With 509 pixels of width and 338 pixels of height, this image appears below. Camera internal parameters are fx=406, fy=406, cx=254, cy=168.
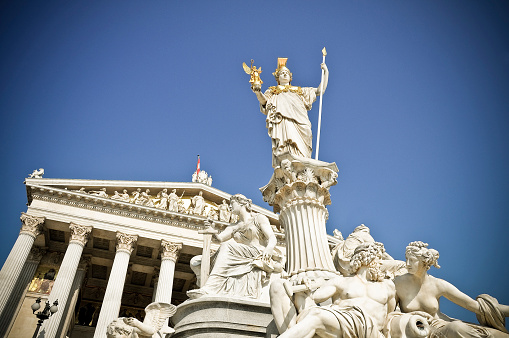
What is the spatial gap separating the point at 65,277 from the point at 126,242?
13.3 ft

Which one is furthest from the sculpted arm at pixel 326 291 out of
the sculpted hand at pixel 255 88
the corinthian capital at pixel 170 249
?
the corinthian capital at pixel 170 249

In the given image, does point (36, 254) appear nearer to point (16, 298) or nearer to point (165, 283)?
point (16, 298)

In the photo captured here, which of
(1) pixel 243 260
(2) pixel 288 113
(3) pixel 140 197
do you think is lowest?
(1) pixel 243 260

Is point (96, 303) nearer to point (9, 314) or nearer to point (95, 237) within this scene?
point (95, 237)

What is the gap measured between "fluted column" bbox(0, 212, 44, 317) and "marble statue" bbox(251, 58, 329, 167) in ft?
62.0

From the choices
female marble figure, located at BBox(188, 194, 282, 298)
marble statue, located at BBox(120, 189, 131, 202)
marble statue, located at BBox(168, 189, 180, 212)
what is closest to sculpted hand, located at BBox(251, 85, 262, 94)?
female marble figure, located at BBox(188, 194, 282, 298)

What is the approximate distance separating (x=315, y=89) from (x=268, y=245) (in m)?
4.35

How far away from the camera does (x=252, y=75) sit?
872 cm

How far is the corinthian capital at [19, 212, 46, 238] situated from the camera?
919 inches

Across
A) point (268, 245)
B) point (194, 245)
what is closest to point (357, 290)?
point (268, 245)

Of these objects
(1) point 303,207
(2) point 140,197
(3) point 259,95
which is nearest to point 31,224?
(2) point 140,197

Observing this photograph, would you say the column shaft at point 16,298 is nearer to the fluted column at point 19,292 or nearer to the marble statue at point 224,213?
the fluted column at point 19,292

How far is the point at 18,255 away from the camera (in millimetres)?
22047

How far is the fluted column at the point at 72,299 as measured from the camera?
23.0 meters
